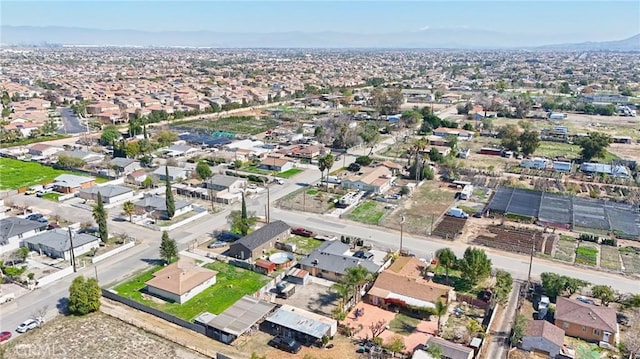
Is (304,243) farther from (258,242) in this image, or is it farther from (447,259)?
(447,259)

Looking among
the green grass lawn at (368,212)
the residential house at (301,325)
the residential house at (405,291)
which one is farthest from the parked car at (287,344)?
the green grass lawn at (368,212)

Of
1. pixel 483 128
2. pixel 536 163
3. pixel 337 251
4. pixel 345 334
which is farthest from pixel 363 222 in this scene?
pixel 483 128

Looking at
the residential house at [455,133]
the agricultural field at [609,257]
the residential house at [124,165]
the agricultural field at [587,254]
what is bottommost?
the agricultural field at [609,257]

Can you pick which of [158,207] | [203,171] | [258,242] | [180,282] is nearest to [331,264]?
[258,242]

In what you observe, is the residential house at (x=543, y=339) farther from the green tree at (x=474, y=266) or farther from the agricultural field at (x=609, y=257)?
the agricultural field at (x=609, y=257)

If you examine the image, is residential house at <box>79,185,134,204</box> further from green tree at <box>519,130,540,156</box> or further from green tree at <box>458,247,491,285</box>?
green tree at <box>519,130,540,156</box>

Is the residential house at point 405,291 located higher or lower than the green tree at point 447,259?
lower

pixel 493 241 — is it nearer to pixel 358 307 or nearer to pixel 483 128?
pixel 358 307
